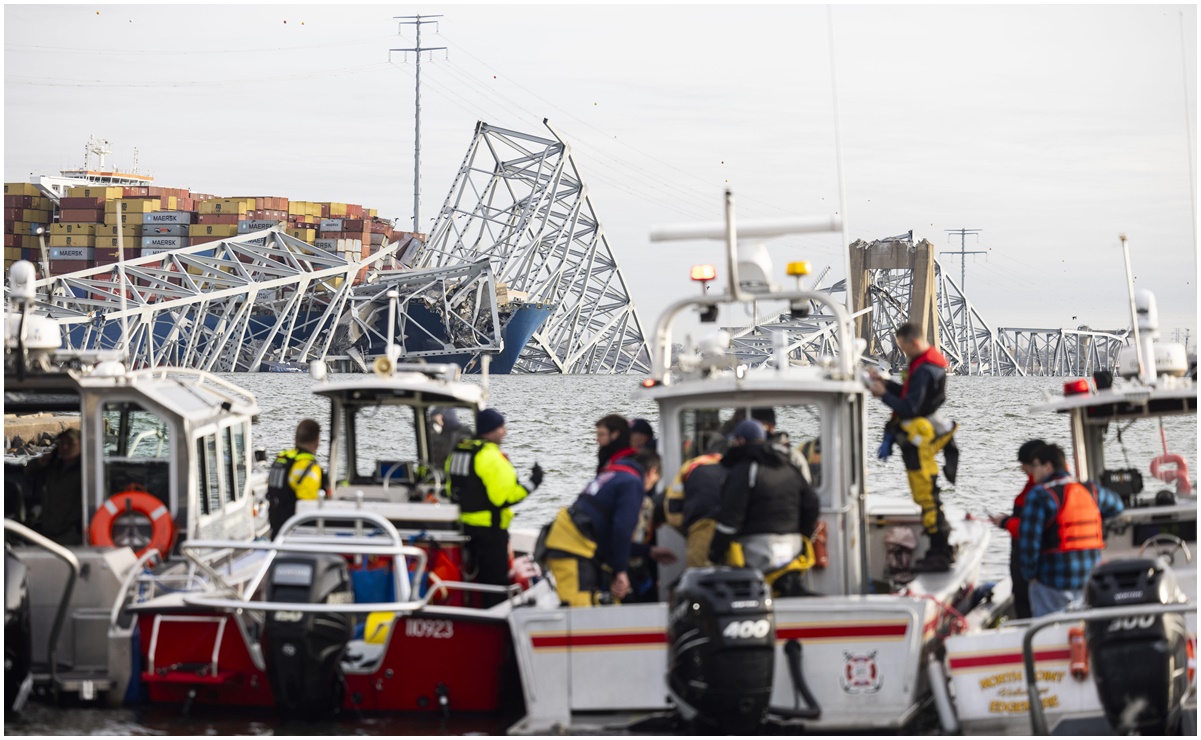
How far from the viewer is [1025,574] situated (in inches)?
376

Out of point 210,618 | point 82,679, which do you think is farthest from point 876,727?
point 82,679

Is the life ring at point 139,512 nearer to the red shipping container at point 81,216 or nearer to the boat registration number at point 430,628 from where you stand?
the boat registration number at point 430,628

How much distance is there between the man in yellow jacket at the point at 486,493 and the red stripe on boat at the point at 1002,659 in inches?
118

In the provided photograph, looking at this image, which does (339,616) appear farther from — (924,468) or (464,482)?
(924,468)

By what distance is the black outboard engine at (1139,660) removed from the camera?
8188 millimetres

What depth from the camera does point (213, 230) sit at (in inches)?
4793

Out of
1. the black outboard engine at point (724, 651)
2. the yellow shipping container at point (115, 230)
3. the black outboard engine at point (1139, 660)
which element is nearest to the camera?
the black outboard engine at point (1139, 660)

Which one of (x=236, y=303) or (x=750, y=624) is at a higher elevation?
(x=236, y=303)

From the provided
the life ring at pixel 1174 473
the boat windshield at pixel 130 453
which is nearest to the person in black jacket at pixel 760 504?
the life ring at pixel 1174 473

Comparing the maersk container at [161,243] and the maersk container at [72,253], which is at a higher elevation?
the maersk container at [161,243]

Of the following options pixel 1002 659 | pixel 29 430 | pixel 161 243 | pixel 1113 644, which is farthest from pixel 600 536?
pixel 161 243

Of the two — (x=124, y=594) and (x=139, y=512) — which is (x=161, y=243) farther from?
(x=124, y=594)

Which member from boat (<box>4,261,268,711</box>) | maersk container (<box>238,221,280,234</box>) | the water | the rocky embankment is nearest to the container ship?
maersk container (<box>238,221,280,234</box>)

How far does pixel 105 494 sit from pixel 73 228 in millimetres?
116768
